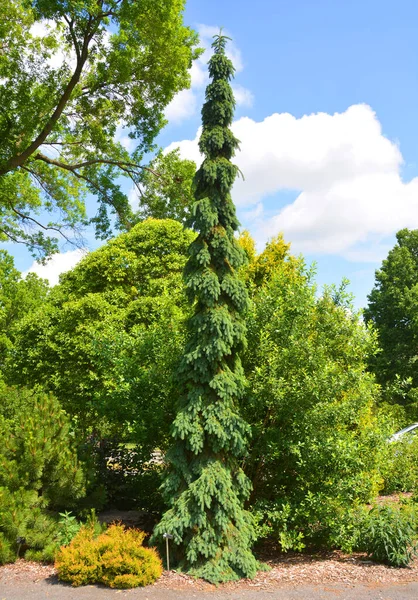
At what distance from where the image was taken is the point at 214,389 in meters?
7.76

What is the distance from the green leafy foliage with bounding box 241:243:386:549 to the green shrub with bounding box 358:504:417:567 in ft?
1.51

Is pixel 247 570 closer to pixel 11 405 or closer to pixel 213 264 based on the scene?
pixel 213 264

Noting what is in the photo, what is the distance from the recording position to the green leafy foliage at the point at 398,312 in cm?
2802

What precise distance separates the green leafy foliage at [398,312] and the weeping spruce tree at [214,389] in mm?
21658

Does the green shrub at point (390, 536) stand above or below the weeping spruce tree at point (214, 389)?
below

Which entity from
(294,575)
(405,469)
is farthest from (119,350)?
(405,469)

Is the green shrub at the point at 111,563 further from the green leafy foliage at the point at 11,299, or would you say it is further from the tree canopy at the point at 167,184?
the green leafy foliage at the point at 11,299

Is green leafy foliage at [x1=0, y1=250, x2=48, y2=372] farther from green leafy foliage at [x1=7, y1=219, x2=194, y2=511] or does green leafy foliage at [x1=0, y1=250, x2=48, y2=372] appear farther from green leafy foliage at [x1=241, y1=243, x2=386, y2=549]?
green leafy foliage at [x1=241, y1=243, x2=386, y2=549]

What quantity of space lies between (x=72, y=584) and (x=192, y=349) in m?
3.77

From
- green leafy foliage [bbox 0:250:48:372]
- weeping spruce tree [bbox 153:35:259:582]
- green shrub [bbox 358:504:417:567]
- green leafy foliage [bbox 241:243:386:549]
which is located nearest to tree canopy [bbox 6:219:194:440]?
green leafy foliage [bbox 241:243:386:549]

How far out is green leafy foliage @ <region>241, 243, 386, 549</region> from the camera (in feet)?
26.4

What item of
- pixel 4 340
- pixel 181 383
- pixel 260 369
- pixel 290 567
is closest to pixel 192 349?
pixel 181 383

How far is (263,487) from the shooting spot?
913cm

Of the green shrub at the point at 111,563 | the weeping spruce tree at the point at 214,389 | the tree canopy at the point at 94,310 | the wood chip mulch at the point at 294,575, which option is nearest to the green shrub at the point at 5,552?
the wood chip mulch at the point at 294,575
